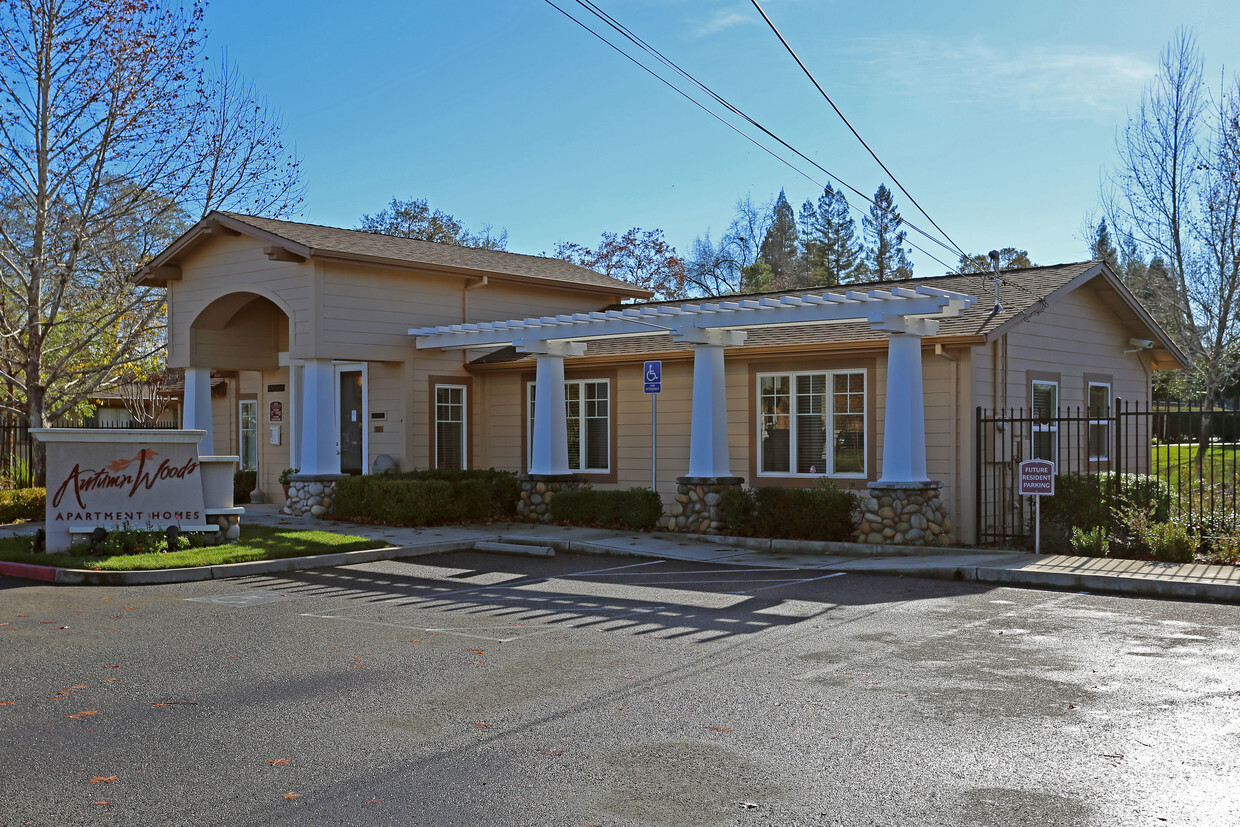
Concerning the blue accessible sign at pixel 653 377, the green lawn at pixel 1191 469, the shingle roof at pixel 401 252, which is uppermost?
the shingle roof at pixel 401 252

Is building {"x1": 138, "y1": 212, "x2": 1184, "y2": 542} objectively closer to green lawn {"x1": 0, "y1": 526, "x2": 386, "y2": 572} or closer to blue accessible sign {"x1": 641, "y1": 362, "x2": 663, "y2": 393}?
blue accessible sign {"x1": 641, "y1": 362, "x2": 663, "y2": 393}

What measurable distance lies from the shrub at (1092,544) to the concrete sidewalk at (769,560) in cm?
22

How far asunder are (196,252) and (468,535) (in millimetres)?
9500

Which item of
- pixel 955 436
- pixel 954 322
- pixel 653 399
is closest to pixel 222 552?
pixel 653 399

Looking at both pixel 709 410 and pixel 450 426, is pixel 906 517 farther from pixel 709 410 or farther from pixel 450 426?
pixel 450 426

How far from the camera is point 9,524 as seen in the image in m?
19.3

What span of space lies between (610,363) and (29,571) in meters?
10.0

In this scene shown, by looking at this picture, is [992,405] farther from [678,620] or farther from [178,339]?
[178,339]

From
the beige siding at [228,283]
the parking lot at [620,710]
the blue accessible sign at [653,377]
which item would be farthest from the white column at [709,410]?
the beige siding at [228,283]

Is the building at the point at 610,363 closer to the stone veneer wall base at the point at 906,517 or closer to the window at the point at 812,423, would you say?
the window at the point at 812,423

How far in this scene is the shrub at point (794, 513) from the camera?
1557 centimetres

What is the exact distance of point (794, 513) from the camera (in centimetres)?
1582

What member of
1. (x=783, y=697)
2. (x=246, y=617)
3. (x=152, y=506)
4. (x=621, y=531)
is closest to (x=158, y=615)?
(x=246, y=617)

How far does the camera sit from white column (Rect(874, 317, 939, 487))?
15.3 meters
